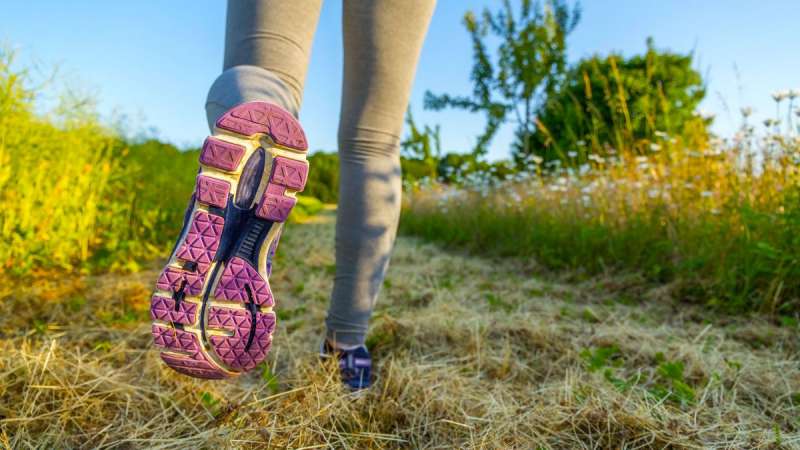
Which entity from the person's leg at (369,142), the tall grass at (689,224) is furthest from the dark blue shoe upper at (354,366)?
the tall grass at (689,224)

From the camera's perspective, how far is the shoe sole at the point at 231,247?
786 mm

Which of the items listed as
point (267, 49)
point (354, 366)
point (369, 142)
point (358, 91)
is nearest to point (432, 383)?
point (354, 366)

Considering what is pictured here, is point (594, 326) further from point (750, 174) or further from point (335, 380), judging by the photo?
point (750, 174)

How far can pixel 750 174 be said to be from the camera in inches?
113

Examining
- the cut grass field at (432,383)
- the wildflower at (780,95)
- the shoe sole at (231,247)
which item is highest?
the wildflower at (780,95)

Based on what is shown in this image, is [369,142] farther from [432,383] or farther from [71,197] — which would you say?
[71,197]

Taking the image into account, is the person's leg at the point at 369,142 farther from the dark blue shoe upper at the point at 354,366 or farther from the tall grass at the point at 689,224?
the tall grass at the point at 689,224

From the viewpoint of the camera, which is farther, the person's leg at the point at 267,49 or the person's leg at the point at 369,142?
the person's leg at the point at 369,142

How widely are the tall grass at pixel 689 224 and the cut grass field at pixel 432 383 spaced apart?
0.26 metres

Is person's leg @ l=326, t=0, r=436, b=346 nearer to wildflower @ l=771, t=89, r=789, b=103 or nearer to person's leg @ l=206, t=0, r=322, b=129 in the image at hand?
person's leg @ l=206, t=0, r=322, b=129

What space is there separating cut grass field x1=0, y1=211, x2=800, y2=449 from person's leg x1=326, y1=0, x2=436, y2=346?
0.62 feet

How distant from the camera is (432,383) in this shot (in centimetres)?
126

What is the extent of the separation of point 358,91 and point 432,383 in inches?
→ 28.8

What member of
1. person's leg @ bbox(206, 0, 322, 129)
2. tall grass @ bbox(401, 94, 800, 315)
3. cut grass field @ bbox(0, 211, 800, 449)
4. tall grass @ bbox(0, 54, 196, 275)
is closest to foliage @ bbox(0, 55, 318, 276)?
tall grass @ bbox(0, 54, 196, 275)
